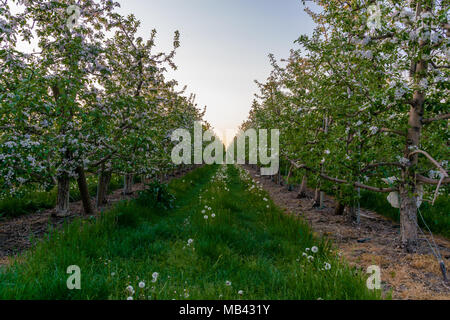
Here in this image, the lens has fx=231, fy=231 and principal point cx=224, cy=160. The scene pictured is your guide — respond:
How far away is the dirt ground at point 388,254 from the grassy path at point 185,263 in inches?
27.3

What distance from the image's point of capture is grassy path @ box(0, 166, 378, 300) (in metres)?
2.87

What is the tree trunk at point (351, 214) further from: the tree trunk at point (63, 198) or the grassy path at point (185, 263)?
the tree trunk at point (63, 198)

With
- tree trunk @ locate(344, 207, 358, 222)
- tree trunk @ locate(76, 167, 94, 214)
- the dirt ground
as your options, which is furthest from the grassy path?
tree trunk @ locate(344, 207, 358, 222)

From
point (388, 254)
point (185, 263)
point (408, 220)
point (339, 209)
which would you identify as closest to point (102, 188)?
point (185, 263)

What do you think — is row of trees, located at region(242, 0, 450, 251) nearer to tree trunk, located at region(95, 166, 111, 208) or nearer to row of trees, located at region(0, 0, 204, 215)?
row of trees, located at region(0, 0, 204, 215)

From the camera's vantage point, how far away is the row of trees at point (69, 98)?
447cm

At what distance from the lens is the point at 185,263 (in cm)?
400

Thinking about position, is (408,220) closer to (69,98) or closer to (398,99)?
(398,99)

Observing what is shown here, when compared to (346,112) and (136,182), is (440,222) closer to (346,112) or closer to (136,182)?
(346,112)

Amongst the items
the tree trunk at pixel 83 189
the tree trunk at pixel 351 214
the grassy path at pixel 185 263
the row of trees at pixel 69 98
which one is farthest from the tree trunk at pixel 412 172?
the tree trunk at pixel 83 189

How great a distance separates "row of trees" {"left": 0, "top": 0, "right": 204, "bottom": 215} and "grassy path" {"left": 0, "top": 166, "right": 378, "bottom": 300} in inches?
66.2
